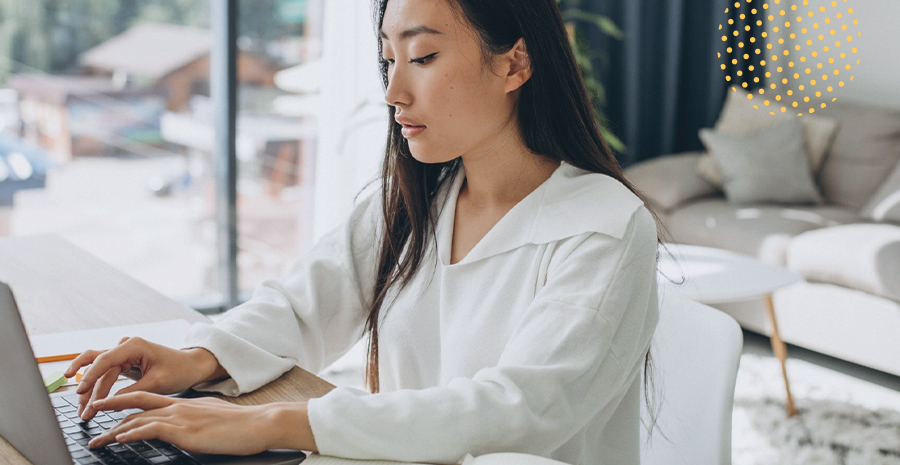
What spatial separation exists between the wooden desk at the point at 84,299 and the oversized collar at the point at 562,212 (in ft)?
0.90

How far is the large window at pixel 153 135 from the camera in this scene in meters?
2.78

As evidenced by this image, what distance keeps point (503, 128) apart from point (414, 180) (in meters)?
0.17

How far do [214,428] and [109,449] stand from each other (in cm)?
10

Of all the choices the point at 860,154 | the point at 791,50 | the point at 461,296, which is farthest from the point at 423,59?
the point at 791,50

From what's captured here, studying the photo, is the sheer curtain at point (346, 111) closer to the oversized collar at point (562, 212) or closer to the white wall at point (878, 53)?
the oversized collar at point (562, 212)

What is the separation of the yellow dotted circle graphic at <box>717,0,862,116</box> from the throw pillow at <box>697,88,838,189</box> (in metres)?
0.07

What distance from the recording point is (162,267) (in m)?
3.19

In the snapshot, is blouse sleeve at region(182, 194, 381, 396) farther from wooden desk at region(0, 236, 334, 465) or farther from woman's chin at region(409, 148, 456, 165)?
woman's chin at region(409, 148, 456, 165)

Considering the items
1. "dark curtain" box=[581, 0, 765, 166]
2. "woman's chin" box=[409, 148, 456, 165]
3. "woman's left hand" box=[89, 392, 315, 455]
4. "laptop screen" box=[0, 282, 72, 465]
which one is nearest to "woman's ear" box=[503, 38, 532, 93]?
"woman's chin" box=[409, 148, 456, 165]

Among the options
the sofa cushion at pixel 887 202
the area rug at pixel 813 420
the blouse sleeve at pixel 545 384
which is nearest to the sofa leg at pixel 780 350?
the area rug at pixel 813 420

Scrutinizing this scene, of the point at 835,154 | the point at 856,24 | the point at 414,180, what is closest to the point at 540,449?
the point at 414,180

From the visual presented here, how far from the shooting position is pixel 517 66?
1015 mm

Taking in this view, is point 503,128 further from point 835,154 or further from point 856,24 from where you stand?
point 856,24

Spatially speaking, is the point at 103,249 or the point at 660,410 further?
the point at 103,249
